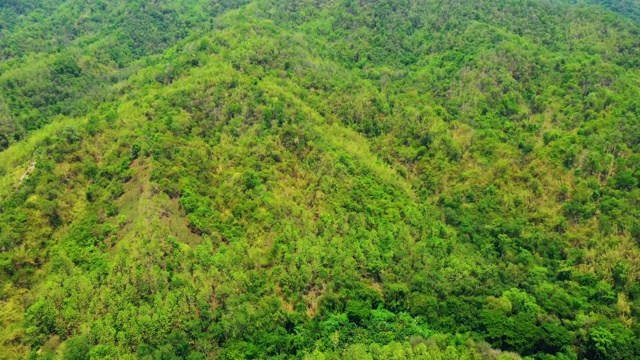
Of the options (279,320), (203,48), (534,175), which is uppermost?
(203,48)

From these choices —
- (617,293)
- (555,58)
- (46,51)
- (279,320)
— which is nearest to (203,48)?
(46,51)

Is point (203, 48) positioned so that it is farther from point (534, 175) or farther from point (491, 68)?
point (534, 175)

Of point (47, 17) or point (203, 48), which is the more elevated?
point (203, 48)

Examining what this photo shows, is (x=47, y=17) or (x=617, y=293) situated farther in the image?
(x=47, y=17)

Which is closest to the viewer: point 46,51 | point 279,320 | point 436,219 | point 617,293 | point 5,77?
point 279,320

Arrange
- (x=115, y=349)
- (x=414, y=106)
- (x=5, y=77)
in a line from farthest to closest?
1. (x=5, y=77)
2. (x=414, y=106)
3. (x=115, y=349)

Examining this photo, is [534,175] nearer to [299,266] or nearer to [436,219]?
[436,219]
